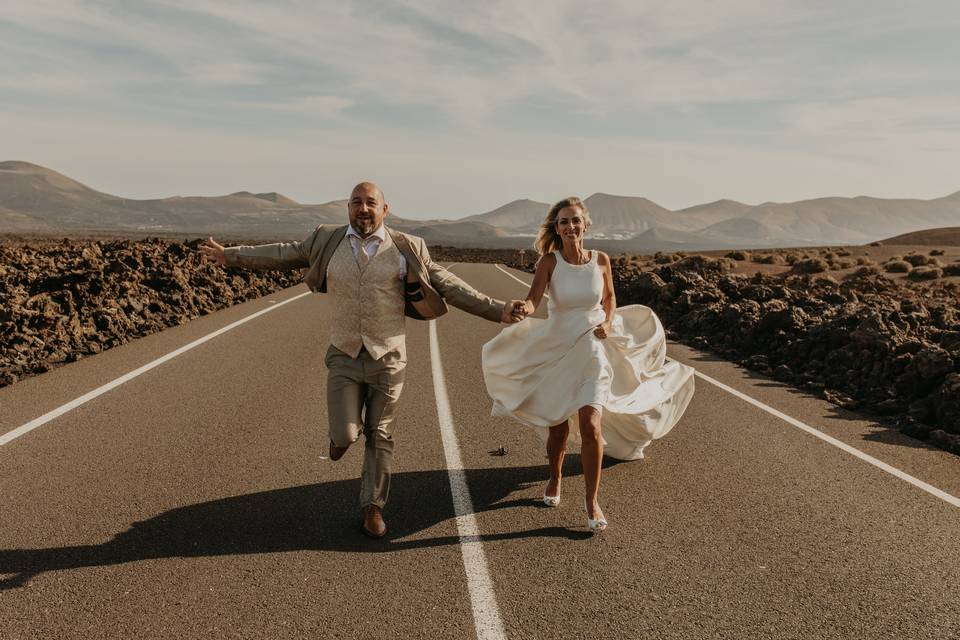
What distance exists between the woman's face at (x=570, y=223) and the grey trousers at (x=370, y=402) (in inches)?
55.8

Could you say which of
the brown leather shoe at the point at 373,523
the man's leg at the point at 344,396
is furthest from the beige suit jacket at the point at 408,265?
the brown leather shoe at the point at 373,523

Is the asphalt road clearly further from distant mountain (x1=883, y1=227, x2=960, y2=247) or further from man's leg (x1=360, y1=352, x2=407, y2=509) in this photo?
distant mountain (x1=883, y1=227, x2=960, y2=247)

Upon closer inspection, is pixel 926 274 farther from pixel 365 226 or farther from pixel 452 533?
pixel 365 226

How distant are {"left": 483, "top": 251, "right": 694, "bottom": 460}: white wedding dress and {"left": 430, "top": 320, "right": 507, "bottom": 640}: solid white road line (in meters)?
0.66

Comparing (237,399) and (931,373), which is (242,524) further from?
(931,373)

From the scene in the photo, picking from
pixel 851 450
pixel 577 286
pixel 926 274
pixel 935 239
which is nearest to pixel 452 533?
pixel 577 286

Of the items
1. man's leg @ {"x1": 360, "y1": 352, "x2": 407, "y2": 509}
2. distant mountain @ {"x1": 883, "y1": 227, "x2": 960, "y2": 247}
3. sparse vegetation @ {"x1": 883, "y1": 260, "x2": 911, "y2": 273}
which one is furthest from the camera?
distant mountain @ {"x1": 883, "y1": 227, "x2": 960, "y2": 247}

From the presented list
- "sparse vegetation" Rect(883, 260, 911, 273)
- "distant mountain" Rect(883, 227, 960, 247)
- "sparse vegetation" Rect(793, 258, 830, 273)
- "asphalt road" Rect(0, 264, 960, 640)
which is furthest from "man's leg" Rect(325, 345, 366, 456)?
"distant mountain" Rect(883, 227, 960, 247)

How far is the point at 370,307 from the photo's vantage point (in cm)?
493

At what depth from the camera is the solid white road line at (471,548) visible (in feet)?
12.4

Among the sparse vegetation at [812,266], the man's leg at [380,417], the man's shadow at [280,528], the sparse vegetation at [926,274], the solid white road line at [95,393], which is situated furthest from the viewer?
the sparse vegetation at [812,266]

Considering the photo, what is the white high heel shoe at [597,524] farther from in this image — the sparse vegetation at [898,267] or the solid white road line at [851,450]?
the sparse vegetation at [898,267]

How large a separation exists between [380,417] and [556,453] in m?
1.30

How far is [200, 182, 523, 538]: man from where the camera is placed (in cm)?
489
